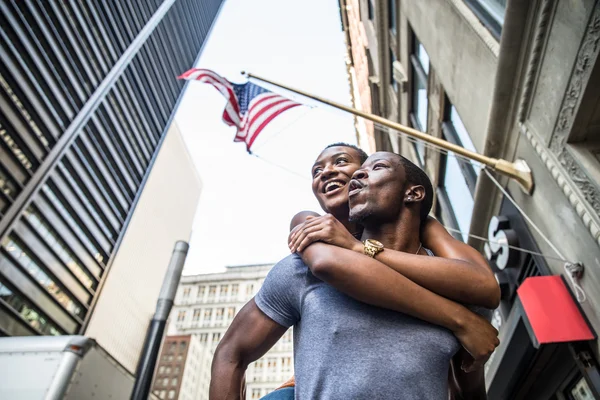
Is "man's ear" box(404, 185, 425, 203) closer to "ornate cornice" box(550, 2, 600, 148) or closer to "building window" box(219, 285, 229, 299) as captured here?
"ornate cornice" box(550, 2, 600, 148)

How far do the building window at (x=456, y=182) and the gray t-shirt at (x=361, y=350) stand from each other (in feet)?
25.0

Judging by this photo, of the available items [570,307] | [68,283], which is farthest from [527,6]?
[68,283]

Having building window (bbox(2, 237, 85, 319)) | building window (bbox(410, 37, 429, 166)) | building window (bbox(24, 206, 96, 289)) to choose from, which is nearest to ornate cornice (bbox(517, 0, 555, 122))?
building window (bbox(410, 37, 429, 166))

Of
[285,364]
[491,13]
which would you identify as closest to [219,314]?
[285,364]

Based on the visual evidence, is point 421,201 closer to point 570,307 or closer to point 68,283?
point 570,307

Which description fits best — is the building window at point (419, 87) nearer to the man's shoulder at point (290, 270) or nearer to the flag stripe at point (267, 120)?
the flag stripe at point (267, 120)

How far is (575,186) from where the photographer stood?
Answer: 4.68 metres

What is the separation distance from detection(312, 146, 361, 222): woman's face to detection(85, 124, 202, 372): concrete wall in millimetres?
78243

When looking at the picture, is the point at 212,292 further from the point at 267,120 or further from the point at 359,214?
the point at 359,214

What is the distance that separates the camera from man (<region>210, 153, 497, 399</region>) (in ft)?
4.38

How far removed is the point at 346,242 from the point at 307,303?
0.97ft

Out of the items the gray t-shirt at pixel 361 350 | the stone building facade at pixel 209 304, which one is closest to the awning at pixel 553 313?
the gray t-shirt at pixel 361 350

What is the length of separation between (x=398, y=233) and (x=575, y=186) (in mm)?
4024

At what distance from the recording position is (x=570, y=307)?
495 cm
